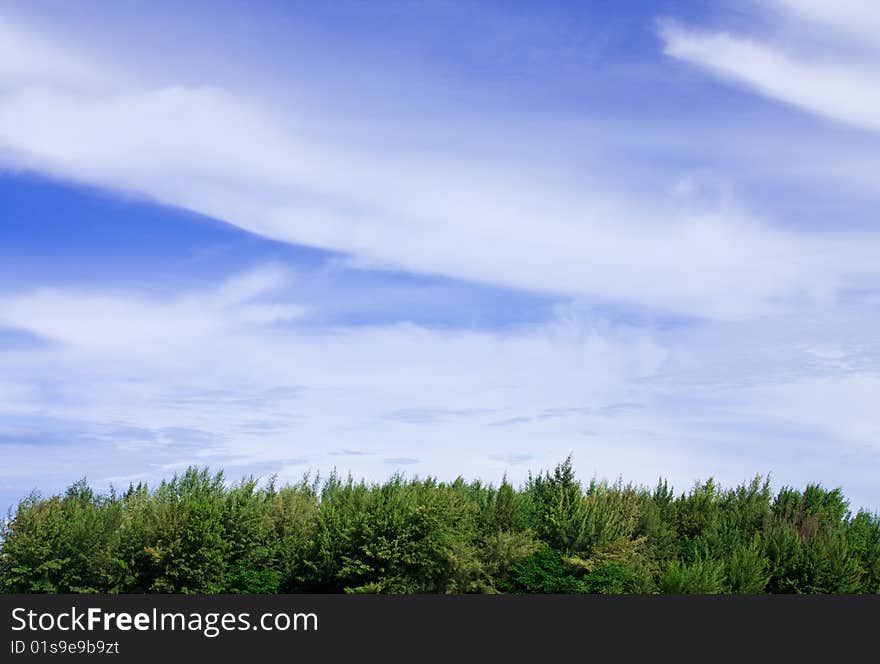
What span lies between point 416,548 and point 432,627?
15554mm

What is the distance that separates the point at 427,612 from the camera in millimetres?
35094

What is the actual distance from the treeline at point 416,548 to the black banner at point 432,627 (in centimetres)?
1058

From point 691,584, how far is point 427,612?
17.9m

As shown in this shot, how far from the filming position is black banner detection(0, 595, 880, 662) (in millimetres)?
30828

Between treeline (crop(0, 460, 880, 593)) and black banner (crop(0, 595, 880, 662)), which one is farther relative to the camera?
treeline (crop(0, 460, 880, 593))

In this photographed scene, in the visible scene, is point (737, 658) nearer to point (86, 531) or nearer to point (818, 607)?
point (818, 607)

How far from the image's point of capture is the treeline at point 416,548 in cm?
4891

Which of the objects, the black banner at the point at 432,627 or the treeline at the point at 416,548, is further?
the treeline at the point at 416,548

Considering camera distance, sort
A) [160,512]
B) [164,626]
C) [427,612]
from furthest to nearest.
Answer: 1. [160,512]
2. [427,612]
3. [164,626]

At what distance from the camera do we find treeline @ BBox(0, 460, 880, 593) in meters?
48.9

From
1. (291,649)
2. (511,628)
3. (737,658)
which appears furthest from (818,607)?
(291,649)

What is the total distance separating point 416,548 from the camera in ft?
161

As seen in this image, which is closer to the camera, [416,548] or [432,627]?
[432,627]

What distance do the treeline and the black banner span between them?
417 inches
